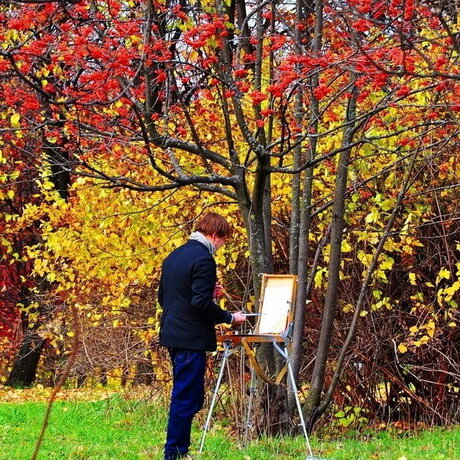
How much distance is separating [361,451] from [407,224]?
223 cm

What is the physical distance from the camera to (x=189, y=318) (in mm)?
5820

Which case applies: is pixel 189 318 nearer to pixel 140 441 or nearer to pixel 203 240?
pixel 203 240

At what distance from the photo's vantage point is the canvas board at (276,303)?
21.2ft

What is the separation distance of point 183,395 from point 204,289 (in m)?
0.73

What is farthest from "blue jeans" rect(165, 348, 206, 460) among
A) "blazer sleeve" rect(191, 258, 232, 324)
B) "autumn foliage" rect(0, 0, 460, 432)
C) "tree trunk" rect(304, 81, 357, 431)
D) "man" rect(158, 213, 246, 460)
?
"tree trunk" rect(304, 81, 357, 431)

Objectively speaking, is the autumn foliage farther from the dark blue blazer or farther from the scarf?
the dark blue blazer

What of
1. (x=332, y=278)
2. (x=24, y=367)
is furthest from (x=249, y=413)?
(x=24, y=367)

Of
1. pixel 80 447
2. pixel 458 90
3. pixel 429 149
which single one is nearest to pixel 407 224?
pixel 429 149

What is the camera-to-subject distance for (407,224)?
328 inches

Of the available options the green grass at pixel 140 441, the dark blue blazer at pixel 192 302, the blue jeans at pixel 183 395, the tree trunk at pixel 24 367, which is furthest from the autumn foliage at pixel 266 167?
the tree trunk at pixel 24 367

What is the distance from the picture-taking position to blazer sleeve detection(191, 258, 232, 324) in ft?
18.7

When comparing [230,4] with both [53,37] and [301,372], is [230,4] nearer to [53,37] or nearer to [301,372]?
[53,37]

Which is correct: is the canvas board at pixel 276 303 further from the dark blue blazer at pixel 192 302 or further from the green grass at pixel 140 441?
the green grass at pixel 140 441

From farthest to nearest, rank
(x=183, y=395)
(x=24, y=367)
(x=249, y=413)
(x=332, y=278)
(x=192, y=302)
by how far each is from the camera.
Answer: (x=24, y=367) → (x=332, y=278) → (x=249, y=413) → (x=183, y=395) → (x=192, y=302)
